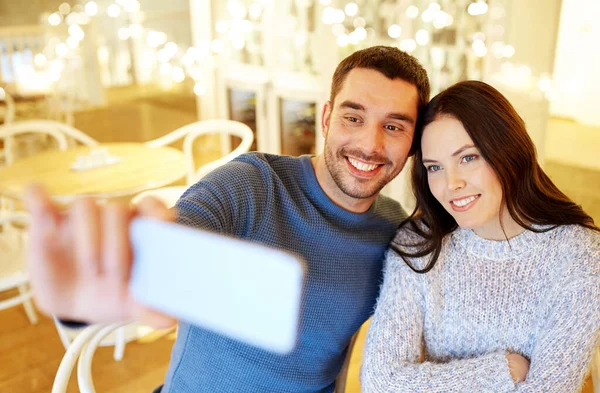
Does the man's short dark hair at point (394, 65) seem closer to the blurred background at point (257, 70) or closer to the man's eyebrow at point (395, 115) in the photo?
the man's eyebrow at point (395, 115)

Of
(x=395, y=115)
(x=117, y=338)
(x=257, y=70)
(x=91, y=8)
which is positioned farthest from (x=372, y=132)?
(x=91, y=8)

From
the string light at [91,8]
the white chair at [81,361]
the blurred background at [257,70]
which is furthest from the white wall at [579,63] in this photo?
the string light at [91,8]

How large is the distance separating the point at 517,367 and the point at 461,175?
1.16 ft

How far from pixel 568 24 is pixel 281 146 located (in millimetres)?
2728

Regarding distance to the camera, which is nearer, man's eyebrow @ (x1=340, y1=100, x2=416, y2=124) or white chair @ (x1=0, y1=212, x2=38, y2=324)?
man's eyebrow @ (x1=340, y1=100, x2=416, y2=124)

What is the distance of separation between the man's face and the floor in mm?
1179

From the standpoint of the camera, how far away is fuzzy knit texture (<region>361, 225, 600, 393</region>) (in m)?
0.95

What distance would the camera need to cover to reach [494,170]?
103cm

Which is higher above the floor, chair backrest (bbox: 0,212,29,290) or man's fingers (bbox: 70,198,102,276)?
man's fingers (bbox: 70,198,102,276)

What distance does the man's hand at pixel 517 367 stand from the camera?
958 millimetres

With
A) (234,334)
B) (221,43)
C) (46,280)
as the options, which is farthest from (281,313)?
(221,43)

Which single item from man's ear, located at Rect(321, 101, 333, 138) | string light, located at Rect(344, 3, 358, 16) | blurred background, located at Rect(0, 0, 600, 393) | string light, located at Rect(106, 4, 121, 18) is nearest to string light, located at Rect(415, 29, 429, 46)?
blurred background, located at Rect(0, 0, 600, 393)

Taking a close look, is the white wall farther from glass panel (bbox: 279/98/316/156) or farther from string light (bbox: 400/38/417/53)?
glass panel (bbox: 279/98/316/156)

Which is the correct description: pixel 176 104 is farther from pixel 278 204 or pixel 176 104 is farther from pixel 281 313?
pixel 281 313
